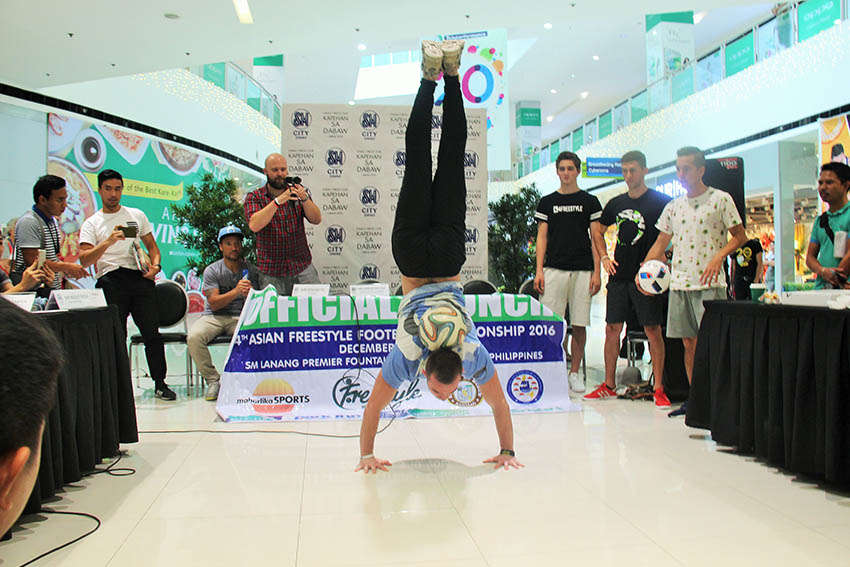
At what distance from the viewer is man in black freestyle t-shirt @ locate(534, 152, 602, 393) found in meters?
4.56

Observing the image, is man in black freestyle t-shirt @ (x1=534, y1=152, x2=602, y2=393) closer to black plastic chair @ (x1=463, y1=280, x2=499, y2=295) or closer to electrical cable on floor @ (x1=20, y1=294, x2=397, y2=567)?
black plastic chair @ (x1=463, y1=280, x2=499, y2=295)

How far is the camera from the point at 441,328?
2.39m

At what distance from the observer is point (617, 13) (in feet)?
21.4

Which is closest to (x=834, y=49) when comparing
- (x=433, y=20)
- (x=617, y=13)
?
(x=617, y=13)

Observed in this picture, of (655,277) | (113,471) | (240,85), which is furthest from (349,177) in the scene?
(240,85)

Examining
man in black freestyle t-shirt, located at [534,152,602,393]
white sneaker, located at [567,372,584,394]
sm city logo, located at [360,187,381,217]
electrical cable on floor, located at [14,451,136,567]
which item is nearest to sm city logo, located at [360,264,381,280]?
sm city logo, located at [360,187,381,217]

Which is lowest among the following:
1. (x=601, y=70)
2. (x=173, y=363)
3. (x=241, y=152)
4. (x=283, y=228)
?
(x=173, y=363)

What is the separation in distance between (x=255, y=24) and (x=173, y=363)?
3.83 metres

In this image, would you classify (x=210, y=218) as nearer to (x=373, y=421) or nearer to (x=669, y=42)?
(x=373, y=421)

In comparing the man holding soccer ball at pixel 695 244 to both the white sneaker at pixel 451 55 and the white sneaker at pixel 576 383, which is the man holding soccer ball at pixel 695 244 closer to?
the white sneaker at pixel 576 383

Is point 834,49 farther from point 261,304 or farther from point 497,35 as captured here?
point 261,304

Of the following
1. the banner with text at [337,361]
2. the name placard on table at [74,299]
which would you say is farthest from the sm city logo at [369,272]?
the name placard on table at [74,299]

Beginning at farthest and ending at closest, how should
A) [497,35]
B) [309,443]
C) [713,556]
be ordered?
[497,35], [309,443], [713,556]

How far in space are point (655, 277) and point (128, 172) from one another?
8.28m
